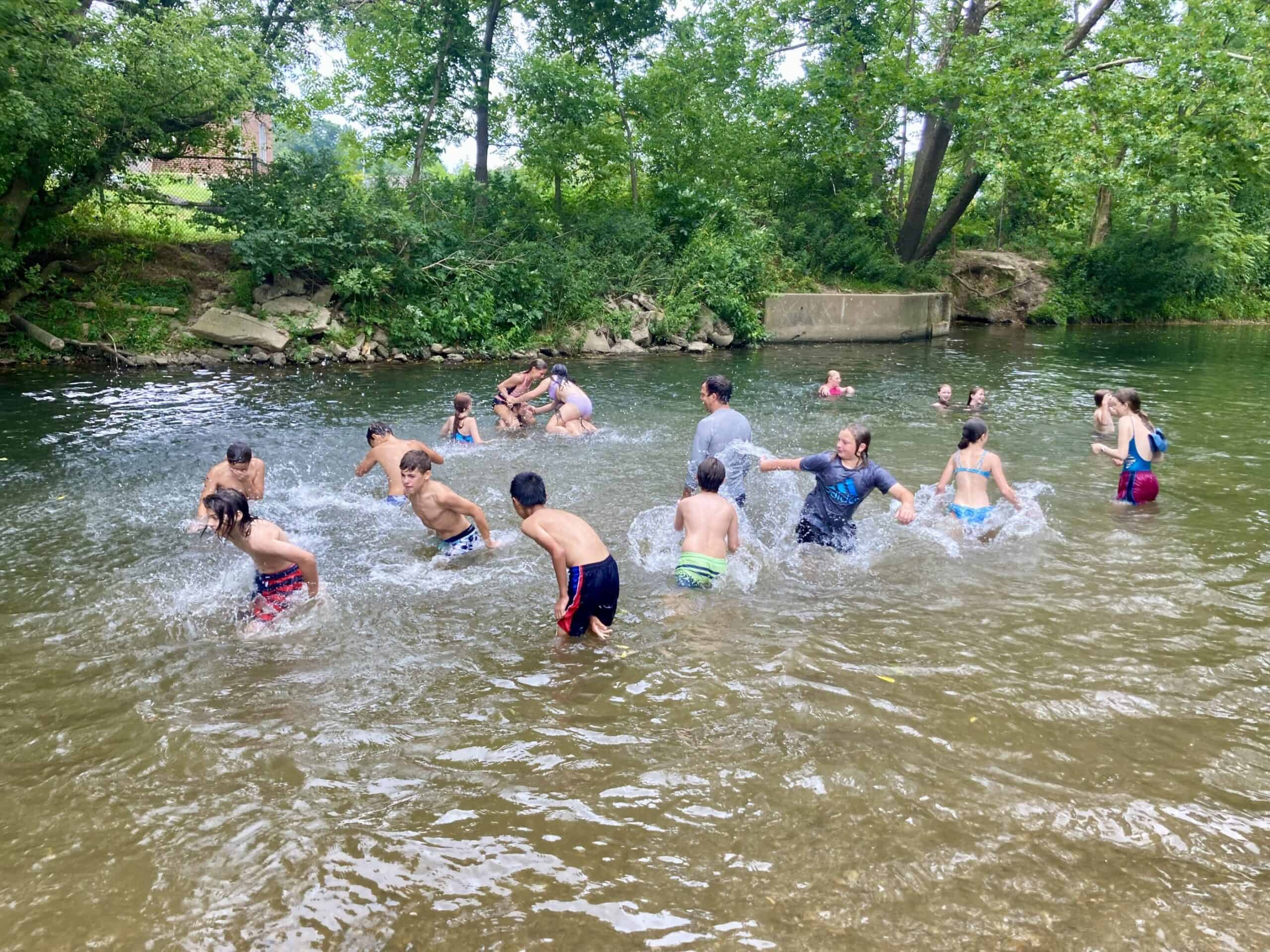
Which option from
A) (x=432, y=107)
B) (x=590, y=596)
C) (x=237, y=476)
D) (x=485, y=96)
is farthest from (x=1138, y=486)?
(x=432, y=107)

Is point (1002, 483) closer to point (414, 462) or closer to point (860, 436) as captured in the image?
point (860, 436)

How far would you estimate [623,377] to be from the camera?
17672 millimetres

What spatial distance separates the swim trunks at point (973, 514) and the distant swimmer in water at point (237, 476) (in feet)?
20.7

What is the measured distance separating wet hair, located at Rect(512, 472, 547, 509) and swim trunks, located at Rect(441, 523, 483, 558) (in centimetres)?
197

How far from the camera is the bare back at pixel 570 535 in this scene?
560 centimetres

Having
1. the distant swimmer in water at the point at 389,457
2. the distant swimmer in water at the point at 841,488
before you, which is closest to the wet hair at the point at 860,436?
the distant swimmer in water at the point at 841,488

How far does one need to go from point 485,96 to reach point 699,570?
799 inches

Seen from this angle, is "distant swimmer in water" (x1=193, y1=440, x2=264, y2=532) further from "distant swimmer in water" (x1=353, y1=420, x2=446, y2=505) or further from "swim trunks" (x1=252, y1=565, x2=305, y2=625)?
"swim trunks" (x1=252, y1=565, x2=305, y2=625)

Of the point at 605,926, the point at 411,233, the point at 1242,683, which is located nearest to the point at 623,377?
the point at 411,233

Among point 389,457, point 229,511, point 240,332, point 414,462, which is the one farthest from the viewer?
point 240,332

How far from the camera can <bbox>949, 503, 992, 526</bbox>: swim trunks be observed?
314 inches

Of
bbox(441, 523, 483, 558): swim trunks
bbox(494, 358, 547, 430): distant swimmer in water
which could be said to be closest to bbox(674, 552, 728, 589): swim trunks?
bbox(441, 523, 483, 558): swim trunks

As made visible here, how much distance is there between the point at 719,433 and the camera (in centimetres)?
778

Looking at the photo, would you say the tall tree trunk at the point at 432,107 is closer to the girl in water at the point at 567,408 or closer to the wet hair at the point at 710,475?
the girl in water at the point at 567,408
